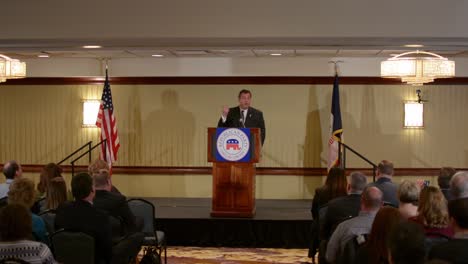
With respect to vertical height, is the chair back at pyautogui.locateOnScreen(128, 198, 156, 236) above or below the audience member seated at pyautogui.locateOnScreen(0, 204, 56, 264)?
below

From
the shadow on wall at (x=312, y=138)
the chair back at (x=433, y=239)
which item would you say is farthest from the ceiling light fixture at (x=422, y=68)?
the chair back at (x=433, y=239)

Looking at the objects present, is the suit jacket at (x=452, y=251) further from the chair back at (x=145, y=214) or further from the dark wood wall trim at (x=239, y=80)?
the dark wood wall trim at (x=239, y=80)

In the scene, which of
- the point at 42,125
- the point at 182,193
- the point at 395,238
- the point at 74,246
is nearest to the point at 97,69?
the point at 42,125

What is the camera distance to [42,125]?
38.9 ft

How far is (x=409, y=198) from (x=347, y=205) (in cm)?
65

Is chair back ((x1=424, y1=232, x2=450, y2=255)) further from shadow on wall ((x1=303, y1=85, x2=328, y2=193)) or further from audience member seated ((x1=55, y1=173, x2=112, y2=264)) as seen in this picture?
shadow on wall ((x1=303, y1=85, x2=328, y2=193))

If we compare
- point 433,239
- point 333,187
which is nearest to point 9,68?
point 333,187

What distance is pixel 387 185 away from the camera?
630cm

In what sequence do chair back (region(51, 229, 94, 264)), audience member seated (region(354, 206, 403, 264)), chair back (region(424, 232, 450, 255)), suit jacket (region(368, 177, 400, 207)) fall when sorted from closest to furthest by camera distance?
audience member seated (region(354, 206, 403, 264))
chair back (region(424, 232, 450, 255))
chair back (region(51, 229, 94, 264))
suit jacket (region(368, 177, 400, 207))

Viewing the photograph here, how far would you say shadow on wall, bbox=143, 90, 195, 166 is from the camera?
11562 mm

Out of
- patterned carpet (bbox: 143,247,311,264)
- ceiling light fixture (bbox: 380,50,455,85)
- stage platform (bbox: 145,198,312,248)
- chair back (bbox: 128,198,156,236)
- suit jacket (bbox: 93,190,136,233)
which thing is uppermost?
ceiling light fixture (bbox: 380,50,455,85)

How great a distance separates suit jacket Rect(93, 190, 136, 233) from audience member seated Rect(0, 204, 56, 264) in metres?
2.01

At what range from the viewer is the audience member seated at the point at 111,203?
568cm

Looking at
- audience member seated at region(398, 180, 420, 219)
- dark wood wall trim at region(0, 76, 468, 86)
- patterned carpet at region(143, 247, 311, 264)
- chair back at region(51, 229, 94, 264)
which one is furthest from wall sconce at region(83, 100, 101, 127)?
audience member seated at region(398, 180, 420, 219)
